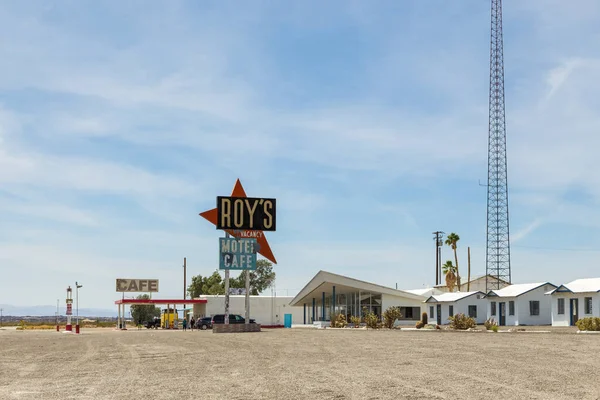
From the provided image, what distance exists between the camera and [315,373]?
1933 cm

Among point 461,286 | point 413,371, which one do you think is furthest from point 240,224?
point 461,286

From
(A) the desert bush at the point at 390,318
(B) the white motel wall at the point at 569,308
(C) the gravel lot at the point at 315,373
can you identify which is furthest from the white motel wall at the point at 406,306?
(C) the gravel lot at the point at 315,373

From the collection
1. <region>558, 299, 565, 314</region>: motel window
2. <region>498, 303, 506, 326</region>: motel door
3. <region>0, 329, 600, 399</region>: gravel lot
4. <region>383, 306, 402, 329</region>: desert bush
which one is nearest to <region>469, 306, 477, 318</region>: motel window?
<region>498, 303, 506, 326</region>: motel door

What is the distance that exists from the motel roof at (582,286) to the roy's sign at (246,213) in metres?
23.1

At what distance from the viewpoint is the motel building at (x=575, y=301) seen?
5347cm

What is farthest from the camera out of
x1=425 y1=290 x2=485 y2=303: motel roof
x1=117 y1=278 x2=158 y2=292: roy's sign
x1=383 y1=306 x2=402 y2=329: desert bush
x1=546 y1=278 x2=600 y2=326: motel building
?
x1=117 y1=278 x2=158 y2=292: roy's sign

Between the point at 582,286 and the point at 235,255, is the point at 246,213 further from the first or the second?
the point at 582,286

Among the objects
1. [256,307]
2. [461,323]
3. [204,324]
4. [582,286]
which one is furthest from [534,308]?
[256,307]

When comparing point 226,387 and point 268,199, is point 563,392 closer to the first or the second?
point 226,387

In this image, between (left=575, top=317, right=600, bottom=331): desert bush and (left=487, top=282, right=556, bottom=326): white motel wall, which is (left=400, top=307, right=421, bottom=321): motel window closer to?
(left=487, top=282, right=556, bottom=326): white motel wall

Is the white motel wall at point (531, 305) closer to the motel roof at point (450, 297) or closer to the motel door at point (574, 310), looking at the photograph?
the motel roof at point (450, 297)

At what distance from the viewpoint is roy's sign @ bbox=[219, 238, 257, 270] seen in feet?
191

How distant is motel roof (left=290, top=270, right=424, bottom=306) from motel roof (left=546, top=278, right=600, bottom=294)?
19.4 meters

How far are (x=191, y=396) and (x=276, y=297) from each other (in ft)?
250
